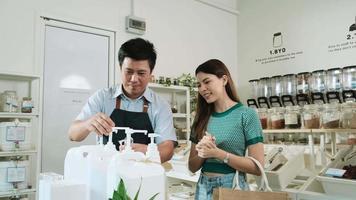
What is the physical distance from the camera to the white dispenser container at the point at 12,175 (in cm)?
240

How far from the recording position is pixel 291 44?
161 inches

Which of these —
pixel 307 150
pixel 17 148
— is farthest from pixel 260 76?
pixel 17 148

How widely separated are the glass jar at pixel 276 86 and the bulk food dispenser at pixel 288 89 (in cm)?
4

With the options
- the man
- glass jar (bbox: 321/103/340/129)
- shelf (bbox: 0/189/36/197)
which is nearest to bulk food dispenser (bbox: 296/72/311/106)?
glass jar (bbox: 321/103/340/129)

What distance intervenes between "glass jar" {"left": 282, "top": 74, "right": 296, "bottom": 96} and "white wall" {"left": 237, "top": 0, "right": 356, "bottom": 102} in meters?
0.37

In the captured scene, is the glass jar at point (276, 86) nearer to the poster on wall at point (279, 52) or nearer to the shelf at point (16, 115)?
the poster on wall at point (279, 52)

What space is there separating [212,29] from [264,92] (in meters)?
1.21

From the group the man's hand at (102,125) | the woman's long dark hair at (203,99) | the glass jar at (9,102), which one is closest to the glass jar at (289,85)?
the woman's long dark hair at (203,99)

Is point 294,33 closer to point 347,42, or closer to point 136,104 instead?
point 347,42

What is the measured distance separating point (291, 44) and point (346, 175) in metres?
2.52

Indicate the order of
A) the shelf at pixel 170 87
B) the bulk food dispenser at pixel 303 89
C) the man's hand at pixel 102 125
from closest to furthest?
the man's hand at pixel 102 125
the bulk food dispenser at pixel 303 89
the shelf at pixel 170 87

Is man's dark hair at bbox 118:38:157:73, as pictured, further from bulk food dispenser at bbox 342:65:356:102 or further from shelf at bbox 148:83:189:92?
bulk food dispenser at bbox 342:65:356:102

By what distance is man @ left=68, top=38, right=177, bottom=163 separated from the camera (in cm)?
139

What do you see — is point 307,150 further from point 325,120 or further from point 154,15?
point 154,15
